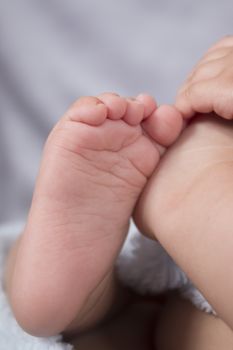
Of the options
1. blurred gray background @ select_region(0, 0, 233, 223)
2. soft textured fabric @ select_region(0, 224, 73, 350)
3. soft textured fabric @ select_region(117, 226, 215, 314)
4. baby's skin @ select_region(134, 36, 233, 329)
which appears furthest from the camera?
blurred gray background @ select_region(0, 0, 233, 223)

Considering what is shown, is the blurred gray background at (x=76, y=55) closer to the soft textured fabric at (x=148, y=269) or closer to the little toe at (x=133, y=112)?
the soft textured fabric at (x=148, y=269)

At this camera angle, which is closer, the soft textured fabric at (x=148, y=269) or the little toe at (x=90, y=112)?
the little toe at (x=90, y=112)

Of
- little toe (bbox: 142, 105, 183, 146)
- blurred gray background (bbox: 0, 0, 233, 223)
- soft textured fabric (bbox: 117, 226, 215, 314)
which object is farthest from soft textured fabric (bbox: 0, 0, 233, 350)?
little toe (bbox: 142, 105, 183, 146)

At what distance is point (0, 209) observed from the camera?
121cm

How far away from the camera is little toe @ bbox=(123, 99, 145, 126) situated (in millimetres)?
734

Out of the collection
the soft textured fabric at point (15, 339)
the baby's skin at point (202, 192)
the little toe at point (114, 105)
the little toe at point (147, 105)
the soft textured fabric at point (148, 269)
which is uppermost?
the little toe at point (114, 105)

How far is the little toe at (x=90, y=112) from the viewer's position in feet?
2.30

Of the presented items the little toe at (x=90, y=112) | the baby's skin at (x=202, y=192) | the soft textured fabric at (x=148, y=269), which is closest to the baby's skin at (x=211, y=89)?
the baby's skin at (x=202, y=192)

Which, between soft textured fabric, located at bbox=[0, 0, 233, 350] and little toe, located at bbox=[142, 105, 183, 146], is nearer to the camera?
little toe, located at bbox=[142, 105, 183, 146]

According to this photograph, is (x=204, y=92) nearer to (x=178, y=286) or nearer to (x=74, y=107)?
(x=74, y=107)

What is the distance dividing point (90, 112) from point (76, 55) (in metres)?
0.52

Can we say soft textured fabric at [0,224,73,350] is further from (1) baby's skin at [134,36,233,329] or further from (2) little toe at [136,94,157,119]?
(2) little toe at [136,94,157,119]

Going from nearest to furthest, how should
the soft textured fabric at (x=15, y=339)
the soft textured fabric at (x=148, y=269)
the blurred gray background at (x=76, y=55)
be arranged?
the soft textured fabric at (x=15, y=339) → the soft textured fabric at (x=148, y=269) → the blurred gray background at (x=76, y=55)

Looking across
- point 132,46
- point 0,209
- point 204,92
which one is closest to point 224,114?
point 204,92
